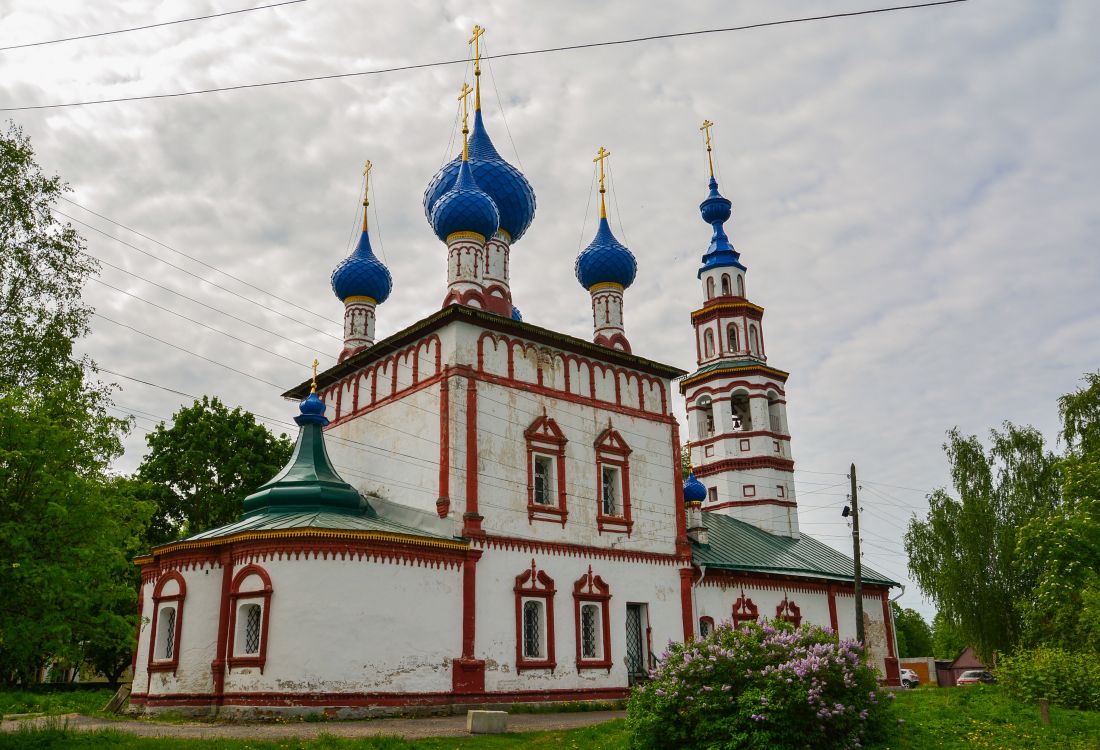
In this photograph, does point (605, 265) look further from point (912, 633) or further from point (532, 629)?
point (912, 633)

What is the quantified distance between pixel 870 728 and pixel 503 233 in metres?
16.8

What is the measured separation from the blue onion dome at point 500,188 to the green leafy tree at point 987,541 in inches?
686

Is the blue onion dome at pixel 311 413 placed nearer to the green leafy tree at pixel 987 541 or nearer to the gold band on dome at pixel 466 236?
the gold band on dome at pixel 466 236

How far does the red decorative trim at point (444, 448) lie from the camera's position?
728 inches

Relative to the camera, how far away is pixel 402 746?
38.3 ft

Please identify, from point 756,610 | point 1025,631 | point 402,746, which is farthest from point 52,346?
point 1025,631

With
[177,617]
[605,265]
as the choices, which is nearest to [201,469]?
[177,617]

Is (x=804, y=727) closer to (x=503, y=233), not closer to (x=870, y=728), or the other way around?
(x=870, y=728)

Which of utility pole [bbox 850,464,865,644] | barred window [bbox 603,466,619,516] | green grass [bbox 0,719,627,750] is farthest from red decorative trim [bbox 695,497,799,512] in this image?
green grass [bbox 0,719,627,750]

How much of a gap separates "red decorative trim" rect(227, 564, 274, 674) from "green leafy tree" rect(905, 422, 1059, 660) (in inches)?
882

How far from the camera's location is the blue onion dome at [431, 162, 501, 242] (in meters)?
22.1

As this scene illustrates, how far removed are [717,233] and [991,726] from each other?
23.5 metres

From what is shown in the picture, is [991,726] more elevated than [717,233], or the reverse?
[717,233]

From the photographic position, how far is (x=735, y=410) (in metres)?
32.2
